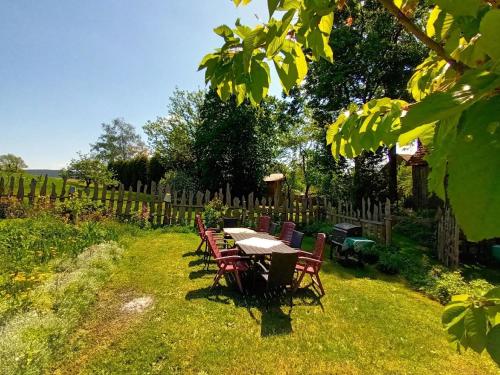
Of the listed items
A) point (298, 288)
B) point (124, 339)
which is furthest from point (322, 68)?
point (124, 339)

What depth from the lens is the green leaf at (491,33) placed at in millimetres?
504

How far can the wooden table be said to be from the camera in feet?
24.3

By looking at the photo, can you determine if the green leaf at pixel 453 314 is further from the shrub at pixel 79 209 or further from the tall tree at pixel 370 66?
the tall tree at pixel 370 66

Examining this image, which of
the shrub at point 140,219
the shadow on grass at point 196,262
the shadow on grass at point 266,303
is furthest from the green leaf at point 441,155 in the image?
the shrub at point 140,219

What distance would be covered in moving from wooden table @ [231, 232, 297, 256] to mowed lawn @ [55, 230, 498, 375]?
1062mm

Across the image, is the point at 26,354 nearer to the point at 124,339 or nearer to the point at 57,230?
the point at 124,339

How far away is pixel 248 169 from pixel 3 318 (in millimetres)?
19318

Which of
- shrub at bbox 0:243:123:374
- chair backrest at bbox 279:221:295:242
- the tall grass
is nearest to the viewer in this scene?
shrub at bbox 0:243:123:374

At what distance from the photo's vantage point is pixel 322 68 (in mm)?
19750

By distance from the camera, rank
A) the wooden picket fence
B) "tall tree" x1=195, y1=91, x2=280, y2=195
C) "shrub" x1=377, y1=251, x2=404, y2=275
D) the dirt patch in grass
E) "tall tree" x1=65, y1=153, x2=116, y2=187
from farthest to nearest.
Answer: "tall tree" x1=65, y1=153, x2=116, y2=187 < "tall tree" x1=195, y1=91, x2=280, y2=195 < the wooden picket fence < "shrub" x1=377, y1=251, x2=404, y2=275 < the dirt patch in grass

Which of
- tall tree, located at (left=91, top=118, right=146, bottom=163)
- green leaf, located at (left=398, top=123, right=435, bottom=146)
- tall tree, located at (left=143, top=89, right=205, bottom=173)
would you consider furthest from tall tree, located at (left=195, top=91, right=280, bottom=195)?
tall tree, located at (left=91, top=118, right=146, bottom=163)

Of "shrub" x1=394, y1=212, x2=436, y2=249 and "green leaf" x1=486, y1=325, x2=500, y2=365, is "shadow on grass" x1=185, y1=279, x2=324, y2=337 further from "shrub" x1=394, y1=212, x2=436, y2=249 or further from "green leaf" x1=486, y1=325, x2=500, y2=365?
"shrub" x1=394, y1=212, x2=436, y2=249

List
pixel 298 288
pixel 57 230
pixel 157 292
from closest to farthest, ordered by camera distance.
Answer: pixel 157 292, pixel 298 288, pixel 57 230

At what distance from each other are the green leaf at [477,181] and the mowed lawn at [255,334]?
472 centimetres
